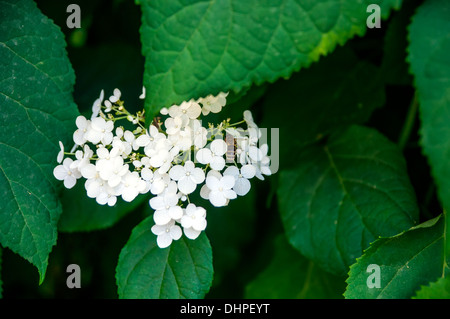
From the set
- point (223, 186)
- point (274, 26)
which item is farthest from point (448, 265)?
point (274, 26)

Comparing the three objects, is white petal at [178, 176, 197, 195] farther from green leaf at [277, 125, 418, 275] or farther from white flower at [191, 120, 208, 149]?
green leaf at [277, 125, 418, 275]

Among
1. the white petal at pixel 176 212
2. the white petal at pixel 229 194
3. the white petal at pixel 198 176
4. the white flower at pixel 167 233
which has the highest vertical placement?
the white petal at pixel 198 176

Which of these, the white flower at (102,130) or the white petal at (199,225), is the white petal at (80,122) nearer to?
the white flower at (102,130)

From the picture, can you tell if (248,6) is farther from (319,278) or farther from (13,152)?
(319,278)

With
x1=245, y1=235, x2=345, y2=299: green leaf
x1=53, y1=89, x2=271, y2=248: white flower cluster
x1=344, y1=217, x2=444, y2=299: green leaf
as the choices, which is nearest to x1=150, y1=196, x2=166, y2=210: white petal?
x1=53, y1=89, x2=271, y2=248: white flower cluster

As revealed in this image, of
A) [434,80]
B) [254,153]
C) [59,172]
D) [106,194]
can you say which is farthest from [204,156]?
[434,80]

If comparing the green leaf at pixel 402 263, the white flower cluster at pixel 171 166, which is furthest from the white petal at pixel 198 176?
the green leaf at pixel 402 263

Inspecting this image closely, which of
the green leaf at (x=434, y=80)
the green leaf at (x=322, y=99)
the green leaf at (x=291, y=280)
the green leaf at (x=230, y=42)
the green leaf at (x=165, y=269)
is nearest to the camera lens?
the green leaf at (x=434, y=80)

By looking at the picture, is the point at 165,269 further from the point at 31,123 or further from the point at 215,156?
the point at 31,123
